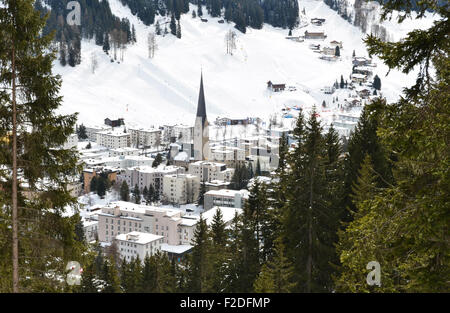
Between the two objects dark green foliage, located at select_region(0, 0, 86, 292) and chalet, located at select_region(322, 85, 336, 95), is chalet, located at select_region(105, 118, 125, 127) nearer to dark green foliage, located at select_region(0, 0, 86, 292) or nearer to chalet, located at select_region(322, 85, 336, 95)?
chalet, located at select_region(322, 85, 336, 95)

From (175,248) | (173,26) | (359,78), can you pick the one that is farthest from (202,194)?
(173,26)

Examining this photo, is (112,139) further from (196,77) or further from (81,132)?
(196,77)

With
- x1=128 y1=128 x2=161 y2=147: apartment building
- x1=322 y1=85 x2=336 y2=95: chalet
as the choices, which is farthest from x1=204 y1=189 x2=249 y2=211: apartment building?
x1=322 y1=85 x2=336 y2=95: chalet

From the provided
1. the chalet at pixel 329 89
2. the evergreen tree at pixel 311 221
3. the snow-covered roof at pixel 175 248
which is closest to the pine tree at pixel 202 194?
the snow-covered roof at pixel 175 248

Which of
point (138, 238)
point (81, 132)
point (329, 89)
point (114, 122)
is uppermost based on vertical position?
point (329, 89)

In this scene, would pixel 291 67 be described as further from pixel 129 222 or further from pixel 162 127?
pixel 129 222

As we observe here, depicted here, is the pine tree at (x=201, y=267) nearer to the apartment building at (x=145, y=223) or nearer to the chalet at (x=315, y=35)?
the apartment building at (x=145, y=223)
